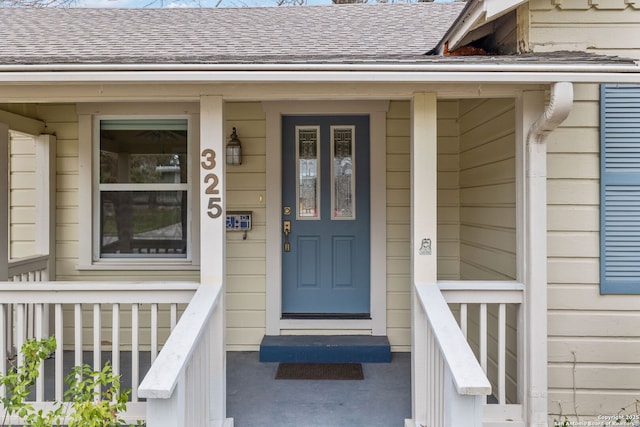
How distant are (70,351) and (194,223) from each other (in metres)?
1.59

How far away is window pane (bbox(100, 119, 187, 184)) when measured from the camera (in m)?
4.21

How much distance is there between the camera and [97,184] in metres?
4.21

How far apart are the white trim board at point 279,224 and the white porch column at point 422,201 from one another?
4.53 feet

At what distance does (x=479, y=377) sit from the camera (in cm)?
191

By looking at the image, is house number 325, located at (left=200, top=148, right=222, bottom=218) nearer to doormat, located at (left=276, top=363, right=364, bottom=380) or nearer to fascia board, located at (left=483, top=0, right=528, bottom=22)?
doormat, located at (left=276, top=363, right=364, bottom=380)

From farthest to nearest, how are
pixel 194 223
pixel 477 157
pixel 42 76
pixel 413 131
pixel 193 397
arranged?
pixel 194 223
pixel 477 157
pixel 413 131
pixel 42 76
pixel 193 397

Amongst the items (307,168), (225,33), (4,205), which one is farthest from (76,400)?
(225,33)

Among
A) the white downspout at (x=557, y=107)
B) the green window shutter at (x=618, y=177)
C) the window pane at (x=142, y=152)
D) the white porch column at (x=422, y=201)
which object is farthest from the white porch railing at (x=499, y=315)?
the window pane at (x=142, y=152)

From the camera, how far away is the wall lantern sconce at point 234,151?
4059 millimetres

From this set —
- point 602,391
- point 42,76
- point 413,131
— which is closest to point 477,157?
point 413,131

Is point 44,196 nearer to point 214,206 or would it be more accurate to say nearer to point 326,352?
point 214,206

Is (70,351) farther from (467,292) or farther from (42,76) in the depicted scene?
(467,292)

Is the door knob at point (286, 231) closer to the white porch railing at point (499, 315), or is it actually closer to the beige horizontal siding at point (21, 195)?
the white porch railing at point (499, 315)

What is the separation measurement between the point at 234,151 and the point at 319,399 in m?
2.10
